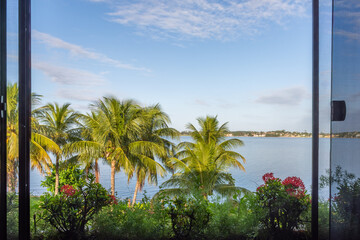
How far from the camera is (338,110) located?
1.38 meters

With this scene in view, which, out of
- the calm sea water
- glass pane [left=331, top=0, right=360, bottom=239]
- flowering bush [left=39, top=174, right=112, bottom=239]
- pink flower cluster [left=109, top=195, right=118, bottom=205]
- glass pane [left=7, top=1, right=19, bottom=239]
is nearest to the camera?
glass pane [left=331, top=0, right=360, bottom=239]

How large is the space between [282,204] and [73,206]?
5.84 ft

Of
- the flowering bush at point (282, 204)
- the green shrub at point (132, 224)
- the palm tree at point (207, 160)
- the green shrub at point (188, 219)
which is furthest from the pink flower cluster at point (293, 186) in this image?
the palm tree at point (207, 160)

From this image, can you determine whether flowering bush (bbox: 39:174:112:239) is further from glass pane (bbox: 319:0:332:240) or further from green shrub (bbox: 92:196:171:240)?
glass pane (bbox: 319:0:332:240)

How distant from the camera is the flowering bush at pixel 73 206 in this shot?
7.27ft

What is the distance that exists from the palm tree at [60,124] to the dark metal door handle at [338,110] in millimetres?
7286

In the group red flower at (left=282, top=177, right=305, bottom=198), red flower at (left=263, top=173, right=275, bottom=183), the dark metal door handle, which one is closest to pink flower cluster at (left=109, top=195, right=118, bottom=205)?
red flower at (left=263, top=173, right=275, bottom=183)

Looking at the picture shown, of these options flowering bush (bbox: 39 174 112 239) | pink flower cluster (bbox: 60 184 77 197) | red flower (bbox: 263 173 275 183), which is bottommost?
flowering bush (bbox: 39 174 112 239)

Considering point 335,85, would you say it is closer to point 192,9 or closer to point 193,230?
point 193,230

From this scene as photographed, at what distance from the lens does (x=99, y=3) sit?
304 inches

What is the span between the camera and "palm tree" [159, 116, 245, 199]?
8484 mm

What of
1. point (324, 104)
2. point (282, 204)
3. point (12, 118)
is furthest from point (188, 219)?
point (12, 118)

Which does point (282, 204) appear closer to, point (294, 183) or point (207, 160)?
point (294, 183)

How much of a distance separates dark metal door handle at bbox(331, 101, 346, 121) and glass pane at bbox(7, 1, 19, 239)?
5.78 feet
